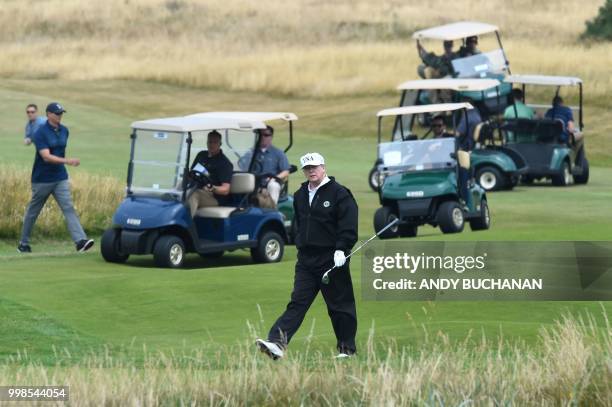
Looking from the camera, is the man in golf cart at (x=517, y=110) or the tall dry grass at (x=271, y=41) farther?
the tall dry grass at (x=271, y=41)

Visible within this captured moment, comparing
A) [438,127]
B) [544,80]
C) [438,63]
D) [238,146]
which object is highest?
[438,63]

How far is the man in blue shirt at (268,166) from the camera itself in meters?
18.2

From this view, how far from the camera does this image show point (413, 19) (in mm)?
65562

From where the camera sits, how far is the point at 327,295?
10.7 meters

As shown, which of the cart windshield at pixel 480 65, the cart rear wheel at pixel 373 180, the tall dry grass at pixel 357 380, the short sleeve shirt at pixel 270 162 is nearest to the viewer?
→ the tall dry grass at pixel 357 380

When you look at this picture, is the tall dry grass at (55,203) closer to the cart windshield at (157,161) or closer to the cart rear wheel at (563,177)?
the cart windshield at (157,161)

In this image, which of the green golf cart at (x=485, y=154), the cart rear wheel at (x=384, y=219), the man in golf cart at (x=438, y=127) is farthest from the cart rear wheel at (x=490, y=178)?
the cart rear wheel at (x=384, y=219)

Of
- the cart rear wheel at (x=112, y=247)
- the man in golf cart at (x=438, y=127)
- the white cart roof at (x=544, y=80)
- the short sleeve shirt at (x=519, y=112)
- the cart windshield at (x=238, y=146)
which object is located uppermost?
the white cart roof at (x=544, y=80)

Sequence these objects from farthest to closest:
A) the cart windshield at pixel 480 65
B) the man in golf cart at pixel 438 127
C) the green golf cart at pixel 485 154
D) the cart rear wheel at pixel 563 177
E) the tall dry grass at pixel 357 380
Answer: the cart windshield at pixel 480 65
the cart rear wheel at pixel 563 177
the green golf cart at pixel 485 154
the man in golf cart at pixel 438 127
the tall dry grass at pixel 357 380

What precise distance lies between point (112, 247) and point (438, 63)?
14359 mm

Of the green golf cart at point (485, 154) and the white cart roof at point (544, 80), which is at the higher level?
the white cart roof at point (544, 80)

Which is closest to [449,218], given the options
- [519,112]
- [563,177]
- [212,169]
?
[212,169]

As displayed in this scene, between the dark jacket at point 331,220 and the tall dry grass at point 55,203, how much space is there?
956 centimetres

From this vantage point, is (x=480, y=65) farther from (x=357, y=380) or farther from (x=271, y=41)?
(x=271, y=41)
